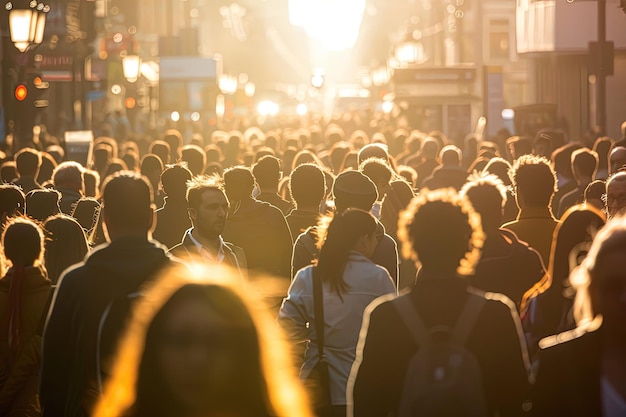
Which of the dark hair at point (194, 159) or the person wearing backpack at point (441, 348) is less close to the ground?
the dark hair at point (194, 159)

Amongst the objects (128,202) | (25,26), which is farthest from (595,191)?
(25,26)

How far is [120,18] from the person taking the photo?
251ft

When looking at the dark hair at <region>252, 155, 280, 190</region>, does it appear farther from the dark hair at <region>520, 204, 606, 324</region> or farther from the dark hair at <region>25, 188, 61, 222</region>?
the dark hair at <region>520, 204, 606, 324</region>

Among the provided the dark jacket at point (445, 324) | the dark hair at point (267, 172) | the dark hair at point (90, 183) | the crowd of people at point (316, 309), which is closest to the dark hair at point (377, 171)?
the dark hair at point (267, 172)

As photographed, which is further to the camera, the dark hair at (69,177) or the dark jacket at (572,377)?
the dark hair at (69,177)

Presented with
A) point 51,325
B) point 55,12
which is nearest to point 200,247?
point 51,325

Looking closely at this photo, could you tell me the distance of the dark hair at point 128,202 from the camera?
6352mm

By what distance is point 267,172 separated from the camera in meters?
12.8

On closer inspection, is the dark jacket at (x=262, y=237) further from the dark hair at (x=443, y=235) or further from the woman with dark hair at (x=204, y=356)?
the woman with dark hair at (x=204, y=356)

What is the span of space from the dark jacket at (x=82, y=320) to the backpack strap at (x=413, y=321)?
1.22 metres

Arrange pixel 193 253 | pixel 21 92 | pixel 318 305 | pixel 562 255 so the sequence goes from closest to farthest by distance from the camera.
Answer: pixel 562 255 → pixel 318 305 → pixel 193 253 → pixel 21 92

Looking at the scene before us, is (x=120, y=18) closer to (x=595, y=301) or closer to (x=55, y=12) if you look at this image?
(x=55, y=12)

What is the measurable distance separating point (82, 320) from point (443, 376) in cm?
170

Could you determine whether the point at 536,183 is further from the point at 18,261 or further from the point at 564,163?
the point at 564,163
